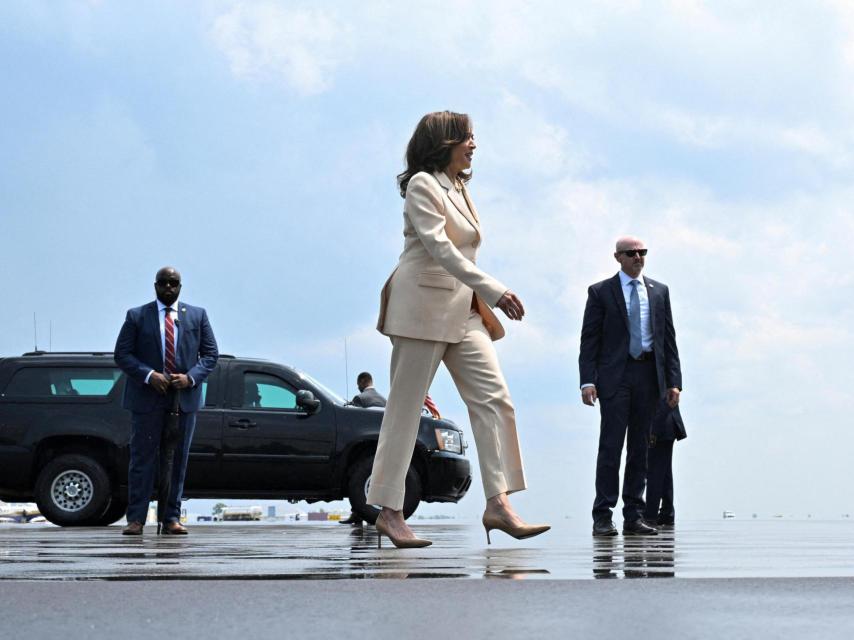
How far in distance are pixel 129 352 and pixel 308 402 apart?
4.14 meters

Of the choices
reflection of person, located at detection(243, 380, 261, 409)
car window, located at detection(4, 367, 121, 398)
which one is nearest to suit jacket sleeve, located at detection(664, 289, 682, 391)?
reflection of person, located at detection(243, 380, 261, 409)

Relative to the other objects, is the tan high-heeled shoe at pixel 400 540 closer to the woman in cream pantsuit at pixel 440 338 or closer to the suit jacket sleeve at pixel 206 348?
the woman in cream pantsuit at pixel 440 338

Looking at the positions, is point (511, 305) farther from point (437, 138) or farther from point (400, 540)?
point (400, 540)

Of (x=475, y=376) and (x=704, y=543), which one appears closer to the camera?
(x=475, y=376)

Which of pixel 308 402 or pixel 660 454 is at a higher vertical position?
pixel 308 402

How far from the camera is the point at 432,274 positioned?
6824 mm

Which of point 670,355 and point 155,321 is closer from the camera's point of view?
point 670,355

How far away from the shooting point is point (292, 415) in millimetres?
14492

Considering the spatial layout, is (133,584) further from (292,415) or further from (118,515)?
(118,515)

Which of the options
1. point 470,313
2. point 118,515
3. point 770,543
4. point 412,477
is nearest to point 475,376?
point 470,313

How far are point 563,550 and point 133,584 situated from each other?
9.96ft

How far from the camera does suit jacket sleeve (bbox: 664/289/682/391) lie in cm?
981

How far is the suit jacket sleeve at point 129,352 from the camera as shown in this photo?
999 centimetres

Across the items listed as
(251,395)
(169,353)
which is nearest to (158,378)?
(169,353)
